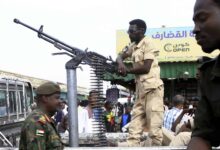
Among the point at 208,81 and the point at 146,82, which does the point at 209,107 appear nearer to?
the point at 208,81

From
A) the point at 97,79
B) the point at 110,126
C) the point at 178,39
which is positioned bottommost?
the point at 110,126

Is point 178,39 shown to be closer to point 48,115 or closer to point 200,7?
point 48,115

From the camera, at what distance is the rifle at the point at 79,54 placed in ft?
12.9

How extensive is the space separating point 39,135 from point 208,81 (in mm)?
1821

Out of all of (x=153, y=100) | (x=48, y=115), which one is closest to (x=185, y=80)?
(x=153, y=100)

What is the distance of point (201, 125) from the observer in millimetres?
1609

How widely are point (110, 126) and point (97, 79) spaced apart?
6.51 metres

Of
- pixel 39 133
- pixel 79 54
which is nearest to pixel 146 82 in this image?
pixel 79 54

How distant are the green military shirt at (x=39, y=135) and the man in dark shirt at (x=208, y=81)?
67.5 inches

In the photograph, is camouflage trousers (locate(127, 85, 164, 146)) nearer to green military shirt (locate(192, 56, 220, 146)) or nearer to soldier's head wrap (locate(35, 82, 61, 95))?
soldier's head wrap (locate(35, 82, 61, 95))

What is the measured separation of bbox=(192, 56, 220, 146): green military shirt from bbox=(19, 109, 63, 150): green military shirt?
67.5 inches

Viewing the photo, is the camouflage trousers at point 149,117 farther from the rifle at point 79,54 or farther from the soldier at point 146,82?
the rifle at point 79,54

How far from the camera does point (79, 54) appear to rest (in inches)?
155

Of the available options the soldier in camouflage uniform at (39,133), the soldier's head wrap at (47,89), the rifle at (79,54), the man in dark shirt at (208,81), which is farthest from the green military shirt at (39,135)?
the man in dark shirt at (208,81)
